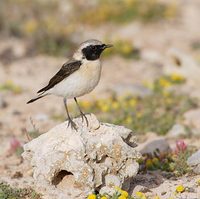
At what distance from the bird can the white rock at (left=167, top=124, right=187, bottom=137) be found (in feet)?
9.19

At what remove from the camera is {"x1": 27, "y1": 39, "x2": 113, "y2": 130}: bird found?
7434 millimetres

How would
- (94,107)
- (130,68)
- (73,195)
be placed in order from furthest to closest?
(130,68)
(94,107)
(73,195)

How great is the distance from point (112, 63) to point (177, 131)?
494 cm

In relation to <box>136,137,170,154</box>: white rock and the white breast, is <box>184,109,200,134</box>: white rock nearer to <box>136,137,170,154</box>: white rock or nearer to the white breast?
<box>136,137,170,154</box>: white rock

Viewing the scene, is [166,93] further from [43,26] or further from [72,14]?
[72,14]

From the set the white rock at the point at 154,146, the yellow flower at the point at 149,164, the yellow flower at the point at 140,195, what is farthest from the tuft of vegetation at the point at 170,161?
the yellow flower at the point at 140,195

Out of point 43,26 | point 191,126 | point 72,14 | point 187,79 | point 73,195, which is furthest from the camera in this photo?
point 72,14

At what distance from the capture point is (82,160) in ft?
23.2

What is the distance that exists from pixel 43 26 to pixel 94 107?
4.69 metres

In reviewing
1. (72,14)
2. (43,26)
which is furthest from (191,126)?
(72,14)

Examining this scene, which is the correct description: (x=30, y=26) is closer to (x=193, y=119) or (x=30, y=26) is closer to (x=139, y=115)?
(x=139, y=115)

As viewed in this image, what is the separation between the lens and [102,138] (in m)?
7.28

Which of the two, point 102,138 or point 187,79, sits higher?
point 187,79

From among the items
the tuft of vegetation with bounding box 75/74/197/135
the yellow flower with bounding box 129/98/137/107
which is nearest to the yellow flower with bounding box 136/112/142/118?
the tuft of vegetation with bounding box 75/74/197/135
